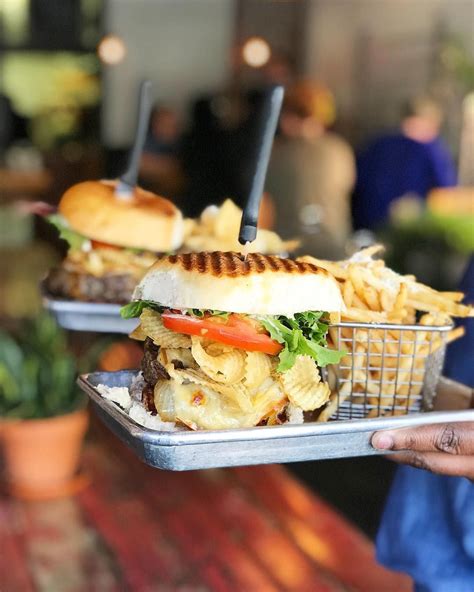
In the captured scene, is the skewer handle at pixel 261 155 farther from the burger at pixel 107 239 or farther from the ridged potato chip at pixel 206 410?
the burger at pixel 107 239

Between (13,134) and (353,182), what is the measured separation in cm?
494

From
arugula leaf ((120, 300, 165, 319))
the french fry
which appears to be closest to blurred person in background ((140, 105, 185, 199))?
the french fry

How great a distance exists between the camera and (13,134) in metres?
9.91

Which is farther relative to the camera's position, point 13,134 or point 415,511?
point 13,134

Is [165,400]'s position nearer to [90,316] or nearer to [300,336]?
[300,336]

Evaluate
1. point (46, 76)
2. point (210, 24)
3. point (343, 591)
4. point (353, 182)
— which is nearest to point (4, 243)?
point (46, 76)

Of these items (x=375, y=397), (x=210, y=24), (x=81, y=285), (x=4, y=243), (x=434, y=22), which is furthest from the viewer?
(x=4, y=243)

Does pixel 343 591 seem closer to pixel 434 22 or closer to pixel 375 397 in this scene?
pixel 375 397

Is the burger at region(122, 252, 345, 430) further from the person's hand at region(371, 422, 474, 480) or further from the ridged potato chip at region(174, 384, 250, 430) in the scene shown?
the person's hand at region(371, 422, 474, 480)

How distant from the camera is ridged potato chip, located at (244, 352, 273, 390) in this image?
4.31 ft

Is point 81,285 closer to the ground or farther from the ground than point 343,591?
farther from the ground

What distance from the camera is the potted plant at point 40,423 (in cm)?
280

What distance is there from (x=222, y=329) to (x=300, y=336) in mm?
130

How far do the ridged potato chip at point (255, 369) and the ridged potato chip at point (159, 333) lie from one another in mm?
102
